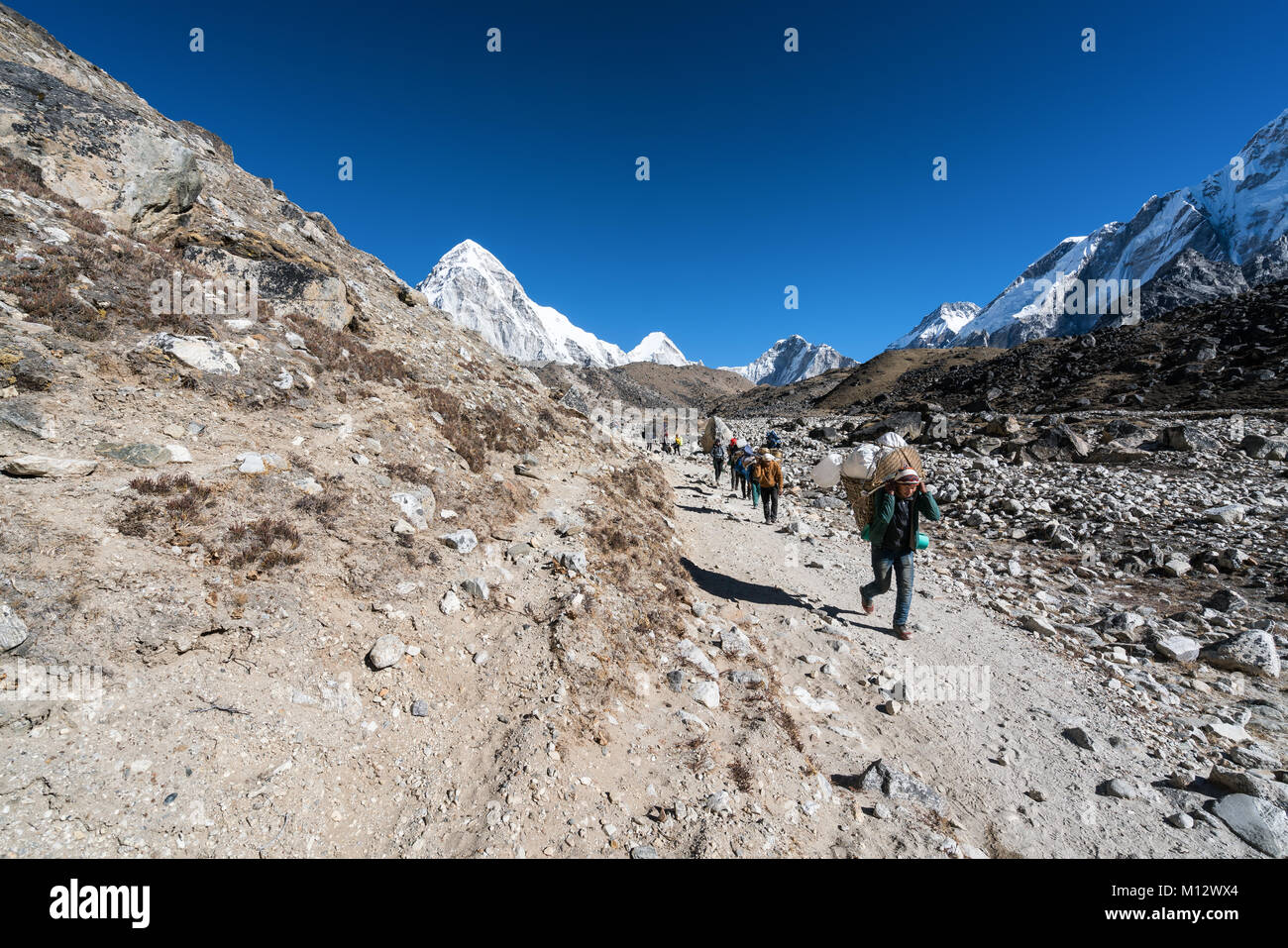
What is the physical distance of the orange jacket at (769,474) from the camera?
1430 cm

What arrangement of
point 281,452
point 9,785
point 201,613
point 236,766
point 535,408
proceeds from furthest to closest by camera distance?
A: point 535,408 < point 281,452 < point 201,613 < point 236,766 < point 9,785

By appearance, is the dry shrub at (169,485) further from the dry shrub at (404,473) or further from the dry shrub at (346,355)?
the dry shrub at (346,355)

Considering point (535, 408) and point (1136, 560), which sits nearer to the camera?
point (1136, 560)

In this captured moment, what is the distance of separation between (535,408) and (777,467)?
9.94m

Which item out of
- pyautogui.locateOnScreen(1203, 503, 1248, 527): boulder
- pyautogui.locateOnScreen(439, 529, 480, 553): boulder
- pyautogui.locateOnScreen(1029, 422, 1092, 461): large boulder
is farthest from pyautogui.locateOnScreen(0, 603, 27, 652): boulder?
pyautogui.locateOnScreen(1029, 422, 1092, 461): large boulder

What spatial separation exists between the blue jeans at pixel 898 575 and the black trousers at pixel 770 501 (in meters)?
6.66

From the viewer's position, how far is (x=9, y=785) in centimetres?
286

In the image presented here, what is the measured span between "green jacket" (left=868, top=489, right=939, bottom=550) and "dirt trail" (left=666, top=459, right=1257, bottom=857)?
157 centimetres

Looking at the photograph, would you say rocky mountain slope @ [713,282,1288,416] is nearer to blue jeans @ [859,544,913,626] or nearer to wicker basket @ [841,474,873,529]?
wicker basket @ [841,474,873,529]

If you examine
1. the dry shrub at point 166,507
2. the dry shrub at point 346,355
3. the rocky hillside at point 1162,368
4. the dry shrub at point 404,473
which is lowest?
the dry shrub at point 166,507

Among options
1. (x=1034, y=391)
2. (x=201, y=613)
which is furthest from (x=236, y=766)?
(x=1034, y=391)

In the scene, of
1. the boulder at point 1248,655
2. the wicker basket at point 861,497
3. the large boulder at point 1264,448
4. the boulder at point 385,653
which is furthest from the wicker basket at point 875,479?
the large boulder at point 1264,448
